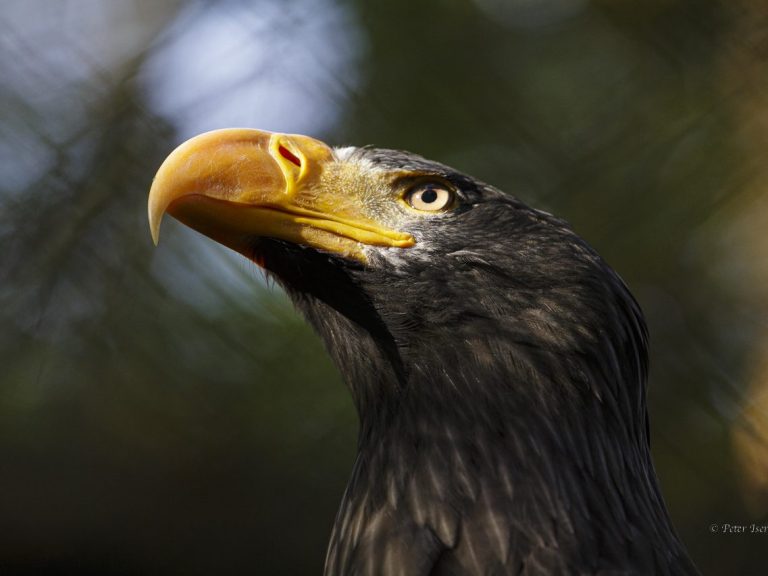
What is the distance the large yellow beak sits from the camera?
1.63 metres

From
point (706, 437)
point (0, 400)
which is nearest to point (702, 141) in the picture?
point (706, 437)

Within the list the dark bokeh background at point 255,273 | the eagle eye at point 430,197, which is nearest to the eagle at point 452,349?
the eagle eye at point 430,197

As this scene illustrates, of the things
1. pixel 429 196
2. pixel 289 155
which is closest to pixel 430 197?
pixel 429 196

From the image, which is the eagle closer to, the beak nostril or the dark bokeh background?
the beak nostril

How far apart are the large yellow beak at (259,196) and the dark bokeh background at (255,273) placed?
2.85ft

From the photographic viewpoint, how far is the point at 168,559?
3.08 metres

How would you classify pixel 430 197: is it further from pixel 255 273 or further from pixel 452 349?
pixel 255 273

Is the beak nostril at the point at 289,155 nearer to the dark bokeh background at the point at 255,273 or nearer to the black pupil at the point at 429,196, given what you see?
the black pupil at the point at 429,196

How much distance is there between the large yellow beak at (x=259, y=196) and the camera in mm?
1632

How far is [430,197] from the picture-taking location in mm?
1838

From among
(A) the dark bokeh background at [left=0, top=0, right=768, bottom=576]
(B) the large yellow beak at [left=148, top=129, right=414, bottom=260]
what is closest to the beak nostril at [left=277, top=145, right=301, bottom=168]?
(B) the large yellow beak at [left=148, top=129, right=414, bottom=260]

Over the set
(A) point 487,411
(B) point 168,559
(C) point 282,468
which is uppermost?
(C) point 282,468

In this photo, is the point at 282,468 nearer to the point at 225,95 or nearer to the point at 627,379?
the point at 225,95

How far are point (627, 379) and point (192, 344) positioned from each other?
1.49 meters
